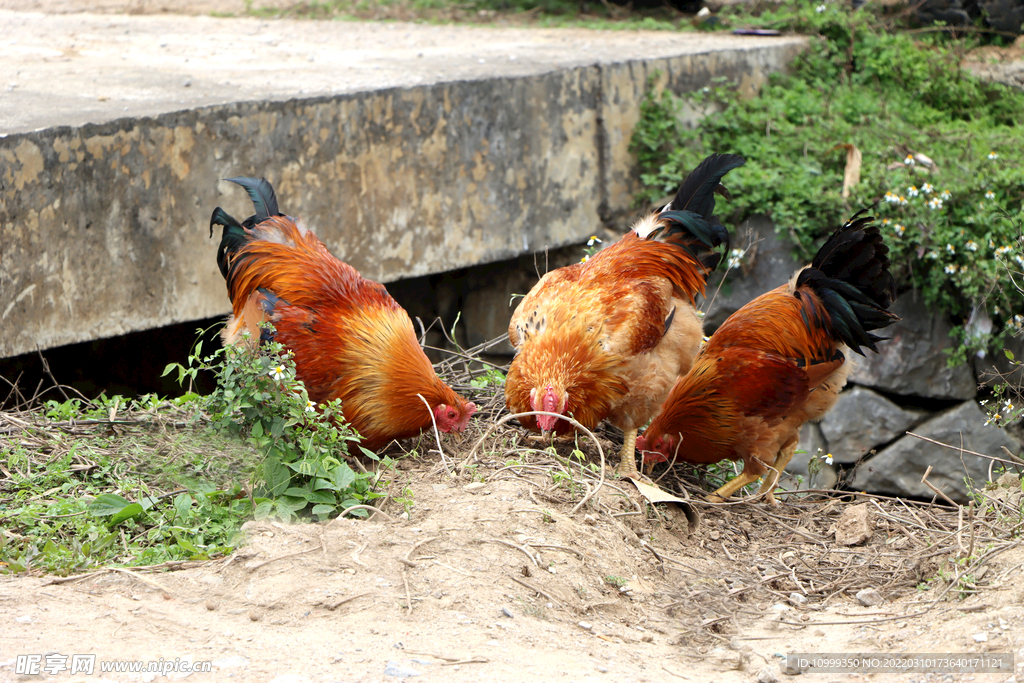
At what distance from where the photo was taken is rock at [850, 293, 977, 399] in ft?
18.9

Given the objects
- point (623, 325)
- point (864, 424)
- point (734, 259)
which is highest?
point (623, 325)

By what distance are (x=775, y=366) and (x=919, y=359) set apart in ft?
7.30

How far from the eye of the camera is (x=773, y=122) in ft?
22.1

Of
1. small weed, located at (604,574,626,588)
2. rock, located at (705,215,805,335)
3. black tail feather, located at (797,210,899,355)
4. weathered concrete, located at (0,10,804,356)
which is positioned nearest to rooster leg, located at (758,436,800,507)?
black tail feather, located at (797,210,899,355)

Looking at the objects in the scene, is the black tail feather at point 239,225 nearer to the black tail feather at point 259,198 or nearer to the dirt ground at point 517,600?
the black tail feather at point 259,198

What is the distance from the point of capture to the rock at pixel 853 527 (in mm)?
3650

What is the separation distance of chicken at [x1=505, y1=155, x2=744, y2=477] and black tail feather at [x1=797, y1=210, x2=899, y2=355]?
1.85 ft

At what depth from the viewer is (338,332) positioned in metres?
3.78

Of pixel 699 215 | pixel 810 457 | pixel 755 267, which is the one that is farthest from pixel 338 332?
pixel 810 457

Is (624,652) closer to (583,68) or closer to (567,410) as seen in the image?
(567,410)

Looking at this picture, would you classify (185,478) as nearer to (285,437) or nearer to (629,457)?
(285,437)

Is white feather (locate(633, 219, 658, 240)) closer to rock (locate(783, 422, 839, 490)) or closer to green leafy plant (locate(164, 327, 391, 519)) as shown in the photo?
green leafy plant (locate(164, 327, 391, 519))

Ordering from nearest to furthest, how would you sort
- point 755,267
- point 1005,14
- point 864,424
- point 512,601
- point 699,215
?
point 512,601, point 699,215, point 864,424, point 755,267, point 1005,14

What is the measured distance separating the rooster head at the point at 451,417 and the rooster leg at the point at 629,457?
2.39 ft
